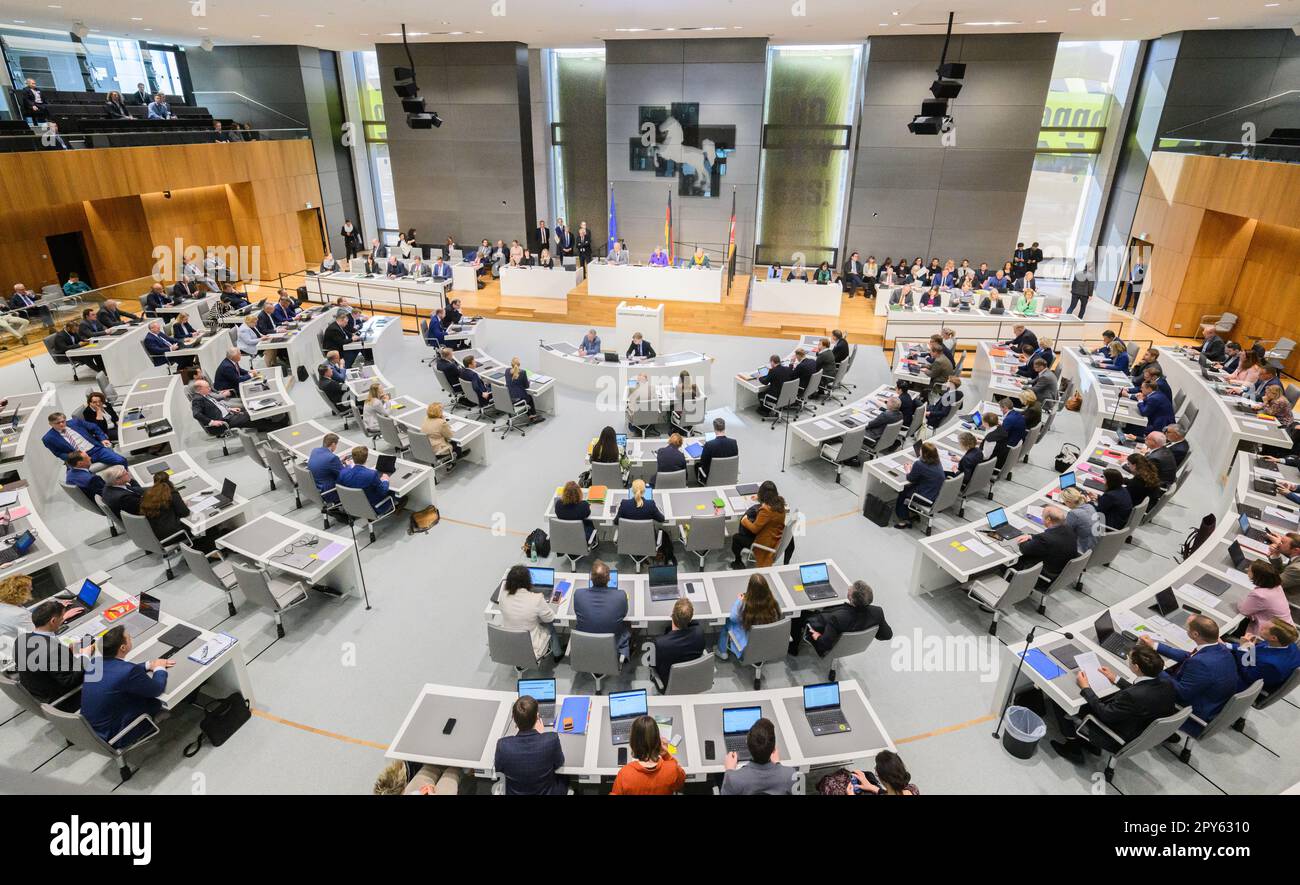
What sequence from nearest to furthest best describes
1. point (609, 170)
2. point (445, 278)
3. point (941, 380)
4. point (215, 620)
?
point (215, 620) → point (941, 380) → point (445, 278) → point (609, 170)

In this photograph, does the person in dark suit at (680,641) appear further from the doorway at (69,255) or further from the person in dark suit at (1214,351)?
the doorway at (69,255)

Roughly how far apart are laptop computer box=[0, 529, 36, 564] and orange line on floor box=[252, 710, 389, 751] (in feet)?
10.1

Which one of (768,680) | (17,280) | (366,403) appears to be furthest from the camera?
(17,280)

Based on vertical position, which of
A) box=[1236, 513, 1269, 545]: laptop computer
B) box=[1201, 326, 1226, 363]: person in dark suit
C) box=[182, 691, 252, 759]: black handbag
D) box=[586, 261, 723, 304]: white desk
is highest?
box=[586, 261, 723, 304]: white desk

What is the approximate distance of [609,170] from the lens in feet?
62.7

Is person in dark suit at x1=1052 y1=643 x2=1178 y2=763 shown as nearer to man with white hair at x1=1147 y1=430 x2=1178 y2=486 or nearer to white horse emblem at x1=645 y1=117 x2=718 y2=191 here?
man with white hair at x1=1147 y1=430 x2=1178 y2=486

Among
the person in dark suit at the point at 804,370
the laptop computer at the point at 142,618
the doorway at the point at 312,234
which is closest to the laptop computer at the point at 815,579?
the person in dark suit at the point at 804,370

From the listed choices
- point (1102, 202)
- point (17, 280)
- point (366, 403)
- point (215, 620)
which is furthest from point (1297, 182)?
point (17, 280)

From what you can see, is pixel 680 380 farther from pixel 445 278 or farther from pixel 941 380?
pixel 445 278

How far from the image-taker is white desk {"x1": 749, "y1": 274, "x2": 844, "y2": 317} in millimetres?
16266

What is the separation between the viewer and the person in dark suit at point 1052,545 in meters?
6.40

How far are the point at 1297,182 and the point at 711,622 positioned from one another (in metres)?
14.0

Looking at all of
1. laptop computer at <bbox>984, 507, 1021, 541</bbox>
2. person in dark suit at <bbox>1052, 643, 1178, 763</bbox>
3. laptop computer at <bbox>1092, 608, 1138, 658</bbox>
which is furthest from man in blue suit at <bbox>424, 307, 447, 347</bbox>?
person in dark suit at <bbox>1052, 643, 1178, 763</bbox>

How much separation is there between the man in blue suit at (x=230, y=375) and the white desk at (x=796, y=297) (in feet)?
37.0
